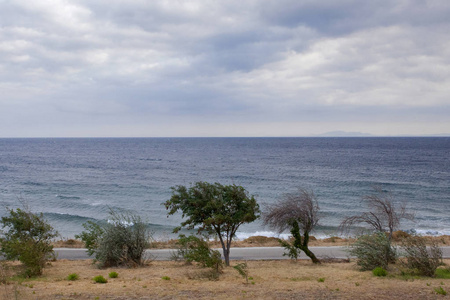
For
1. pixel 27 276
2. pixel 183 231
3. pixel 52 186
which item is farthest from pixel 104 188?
pixel 27 276

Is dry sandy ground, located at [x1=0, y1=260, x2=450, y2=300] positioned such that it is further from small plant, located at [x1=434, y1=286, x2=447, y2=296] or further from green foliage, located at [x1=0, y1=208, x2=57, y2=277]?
green foliage, located at [x1=0, y1=208, x2=57, y2=277]

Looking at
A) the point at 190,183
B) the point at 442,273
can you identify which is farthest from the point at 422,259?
the point at 190,183

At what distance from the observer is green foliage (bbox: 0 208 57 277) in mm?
14188

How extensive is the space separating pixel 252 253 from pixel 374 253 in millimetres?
7313

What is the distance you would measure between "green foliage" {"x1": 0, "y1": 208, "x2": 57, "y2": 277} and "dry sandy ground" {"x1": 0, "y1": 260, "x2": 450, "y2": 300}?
0.74 m

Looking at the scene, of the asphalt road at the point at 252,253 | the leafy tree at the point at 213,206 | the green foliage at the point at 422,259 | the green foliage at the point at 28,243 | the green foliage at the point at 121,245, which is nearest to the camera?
the green foliage at the point at 422,259

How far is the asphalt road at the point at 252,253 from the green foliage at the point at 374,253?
3.41 m

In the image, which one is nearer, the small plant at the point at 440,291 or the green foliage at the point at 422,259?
the small plant at the point at 440,291

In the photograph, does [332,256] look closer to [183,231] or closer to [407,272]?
[407,272]

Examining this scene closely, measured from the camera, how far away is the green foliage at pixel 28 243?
1419cm

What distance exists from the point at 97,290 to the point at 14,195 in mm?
41848

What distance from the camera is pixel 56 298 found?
378 inches

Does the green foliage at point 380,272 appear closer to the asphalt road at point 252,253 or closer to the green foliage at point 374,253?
the green foliage at point 374,253

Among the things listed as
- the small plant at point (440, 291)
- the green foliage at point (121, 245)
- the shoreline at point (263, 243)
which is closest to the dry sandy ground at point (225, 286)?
the small plant at point (440, 291)
